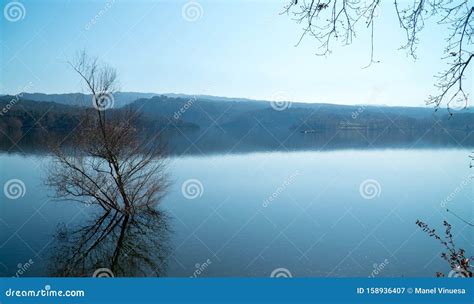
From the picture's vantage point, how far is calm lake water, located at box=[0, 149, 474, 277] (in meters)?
9.25

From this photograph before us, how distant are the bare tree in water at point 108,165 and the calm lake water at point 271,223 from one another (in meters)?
0.80

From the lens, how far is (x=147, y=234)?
11.4 m

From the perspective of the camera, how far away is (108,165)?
1322 centimetres

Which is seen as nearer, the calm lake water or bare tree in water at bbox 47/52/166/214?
the calm lake water

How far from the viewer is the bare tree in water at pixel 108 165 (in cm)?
1225

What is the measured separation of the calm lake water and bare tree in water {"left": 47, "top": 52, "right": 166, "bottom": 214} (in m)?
0.80

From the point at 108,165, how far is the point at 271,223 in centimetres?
605

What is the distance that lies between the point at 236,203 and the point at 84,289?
442 inches

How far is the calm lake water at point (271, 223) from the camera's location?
9.25m

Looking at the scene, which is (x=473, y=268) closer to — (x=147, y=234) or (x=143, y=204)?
(x=147, y=234)

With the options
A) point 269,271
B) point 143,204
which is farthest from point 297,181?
point 269,271

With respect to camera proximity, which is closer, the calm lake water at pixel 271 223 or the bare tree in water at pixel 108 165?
the calm lake water at pixel 271 223

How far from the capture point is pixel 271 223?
498 inches

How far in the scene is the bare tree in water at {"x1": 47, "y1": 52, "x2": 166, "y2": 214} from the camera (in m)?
12.2
